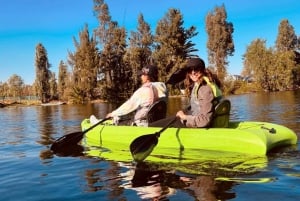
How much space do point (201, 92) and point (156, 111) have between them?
5.69ft

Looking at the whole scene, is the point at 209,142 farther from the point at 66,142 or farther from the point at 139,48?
the point at 139,48

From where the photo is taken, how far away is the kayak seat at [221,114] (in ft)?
24.0

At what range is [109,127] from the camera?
961cm

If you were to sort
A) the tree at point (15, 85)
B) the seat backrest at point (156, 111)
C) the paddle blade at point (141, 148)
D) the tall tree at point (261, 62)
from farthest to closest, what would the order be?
the tree at point (15, 85) < the tall tree at point (261, 62) < the seat backrest at point (156, 111) < the paddle blade at point (141, 148)

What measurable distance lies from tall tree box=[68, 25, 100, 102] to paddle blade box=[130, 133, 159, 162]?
44.3 meters

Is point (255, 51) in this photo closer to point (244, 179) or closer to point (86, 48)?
point (86, 48)

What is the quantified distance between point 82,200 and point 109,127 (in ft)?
14.7

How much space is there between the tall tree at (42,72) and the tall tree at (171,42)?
664 inches

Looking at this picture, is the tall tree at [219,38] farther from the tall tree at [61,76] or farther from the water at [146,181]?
the water at [146,181]

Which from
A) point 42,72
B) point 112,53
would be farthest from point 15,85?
point 112,53

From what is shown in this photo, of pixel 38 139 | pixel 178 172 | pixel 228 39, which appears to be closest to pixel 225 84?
pixel 228 39

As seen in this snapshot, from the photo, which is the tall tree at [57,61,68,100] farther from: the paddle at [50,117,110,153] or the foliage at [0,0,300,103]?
the paddle at [50,117,110,153]

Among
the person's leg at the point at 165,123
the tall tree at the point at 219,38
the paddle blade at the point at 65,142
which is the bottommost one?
the paddle blade at the point at 65,142

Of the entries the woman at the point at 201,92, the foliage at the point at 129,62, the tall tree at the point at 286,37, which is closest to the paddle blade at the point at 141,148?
the woman at the point at 201,92
